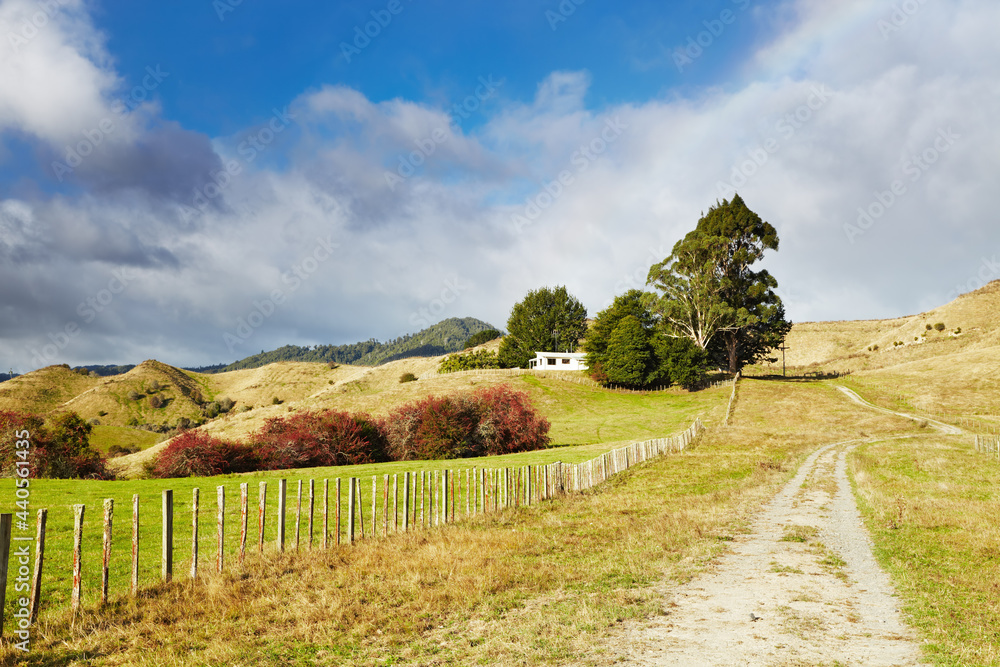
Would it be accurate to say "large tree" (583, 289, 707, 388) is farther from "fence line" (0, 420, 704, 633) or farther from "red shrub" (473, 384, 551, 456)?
"fence line" (0, 420, 704, 633)

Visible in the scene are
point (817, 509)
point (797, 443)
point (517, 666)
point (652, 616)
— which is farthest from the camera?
point (797, 443)

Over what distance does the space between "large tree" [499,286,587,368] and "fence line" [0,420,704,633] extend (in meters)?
82.9

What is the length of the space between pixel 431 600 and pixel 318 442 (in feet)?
112

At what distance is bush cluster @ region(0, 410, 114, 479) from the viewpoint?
3158cm

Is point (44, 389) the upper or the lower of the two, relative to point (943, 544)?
upper

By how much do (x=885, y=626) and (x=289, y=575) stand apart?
31.2 ft

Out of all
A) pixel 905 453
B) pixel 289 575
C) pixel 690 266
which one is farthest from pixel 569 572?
pixel 690 266

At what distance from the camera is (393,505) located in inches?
798

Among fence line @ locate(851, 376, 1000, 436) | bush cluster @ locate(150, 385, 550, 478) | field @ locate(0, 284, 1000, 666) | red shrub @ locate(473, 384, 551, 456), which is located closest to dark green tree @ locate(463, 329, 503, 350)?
fence line @ locate(851, 376, 1000, 436)

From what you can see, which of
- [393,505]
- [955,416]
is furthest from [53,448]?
[955,416]

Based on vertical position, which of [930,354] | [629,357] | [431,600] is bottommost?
[431,600]

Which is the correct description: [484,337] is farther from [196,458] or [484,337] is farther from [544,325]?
[196,458]

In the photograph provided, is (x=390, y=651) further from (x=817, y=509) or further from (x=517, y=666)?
(x=817, y=509)

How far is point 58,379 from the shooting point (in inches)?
4847
